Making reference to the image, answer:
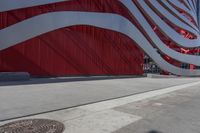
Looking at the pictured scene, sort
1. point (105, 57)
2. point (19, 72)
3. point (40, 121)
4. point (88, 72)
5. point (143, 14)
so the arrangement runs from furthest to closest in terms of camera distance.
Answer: point (143, 14) → point (105, 57) → point (88, 72) → point (19, 72) → point (40, 121)

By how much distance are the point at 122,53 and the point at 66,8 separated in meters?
10.1

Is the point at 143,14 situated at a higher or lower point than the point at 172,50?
higher

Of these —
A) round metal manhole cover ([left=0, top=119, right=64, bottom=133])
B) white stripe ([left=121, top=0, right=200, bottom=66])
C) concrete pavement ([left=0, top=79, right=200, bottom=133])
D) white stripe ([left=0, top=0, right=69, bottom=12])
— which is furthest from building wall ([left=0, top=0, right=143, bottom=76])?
round metal manhole cover ([left=0, top=119, right=64, bottom=133])

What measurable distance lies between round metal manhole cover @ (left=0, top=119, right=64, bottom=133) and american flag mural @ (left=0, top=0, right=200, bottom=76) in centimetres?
1138

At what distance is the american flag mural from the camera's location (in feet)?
56.1

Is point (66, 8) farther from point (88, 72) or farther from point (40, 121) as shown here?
point (40, 121)

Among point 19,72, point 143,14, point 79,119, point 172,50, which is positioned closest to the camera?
Answer: point 79,119

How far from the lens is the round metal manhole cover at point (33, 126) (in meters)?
5.39

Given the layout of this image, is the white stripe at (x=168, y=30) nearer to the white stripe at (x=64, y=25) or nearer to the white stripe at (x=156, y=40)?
the white stripe at (x=156, y=40)

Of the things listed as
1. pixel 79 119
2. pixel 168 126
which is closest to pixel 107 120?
pixel 79 119

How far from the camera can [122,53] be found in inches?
1115

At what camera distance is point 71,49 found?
2114 centimetres

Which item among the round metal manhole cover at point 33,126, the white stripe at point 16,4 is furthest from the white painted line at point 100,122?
the white stripe at point 16,4

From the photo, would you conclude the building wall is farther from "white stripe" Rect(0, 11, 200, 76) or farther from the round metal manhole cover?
the round metal manhole cover
